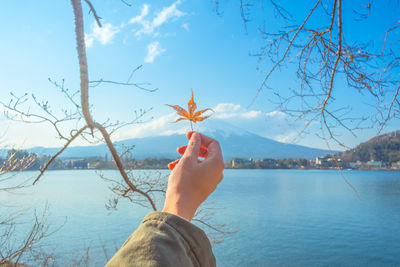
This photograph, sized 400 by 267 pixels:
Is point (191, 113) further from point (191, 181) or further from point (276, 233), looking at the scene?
point (276, 233)

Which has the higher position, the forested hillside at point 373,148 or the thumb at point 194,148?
the forested hillside at point 373,148

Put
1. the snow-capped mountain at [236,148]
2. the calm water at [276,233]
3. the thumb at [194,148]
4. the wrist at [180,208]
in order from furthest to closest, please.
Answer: the snow-capped mountain at [236,148]
the calm water at [276,233]
the thumb at [194,148]
the wrist at [180,208]

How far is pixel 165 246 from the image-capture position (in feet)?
1.60

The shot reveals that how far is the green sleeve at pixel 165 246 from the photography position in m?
0.47

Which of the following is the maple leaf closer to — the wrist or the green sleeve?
the wrist

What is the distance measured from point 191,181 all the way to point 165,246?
32 cm

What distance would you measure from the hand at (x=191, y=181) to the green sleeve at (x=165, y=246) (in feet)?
0.51

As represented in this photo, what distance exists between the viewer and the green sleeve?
0.47 meters

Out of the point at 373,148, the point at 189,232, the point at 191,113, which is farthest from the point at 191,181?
the point at 373,148

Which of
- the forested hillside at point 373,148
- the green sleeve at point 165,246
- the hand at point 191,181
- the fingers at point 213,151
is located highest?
the forested hillside at point 373,148

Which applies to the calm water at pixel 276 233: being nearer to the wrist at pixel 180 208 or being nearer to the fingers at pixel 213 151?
the fingers at pixel 213 151

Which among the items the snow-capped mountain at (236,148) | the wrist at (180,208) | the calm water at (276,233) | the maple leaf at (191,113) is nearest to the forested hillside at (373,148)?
the maple leaf at (191,113)

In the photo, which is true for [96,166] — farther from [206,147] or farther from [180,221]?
[180,221]

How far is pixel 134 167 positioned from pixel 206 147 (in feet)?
10.2
